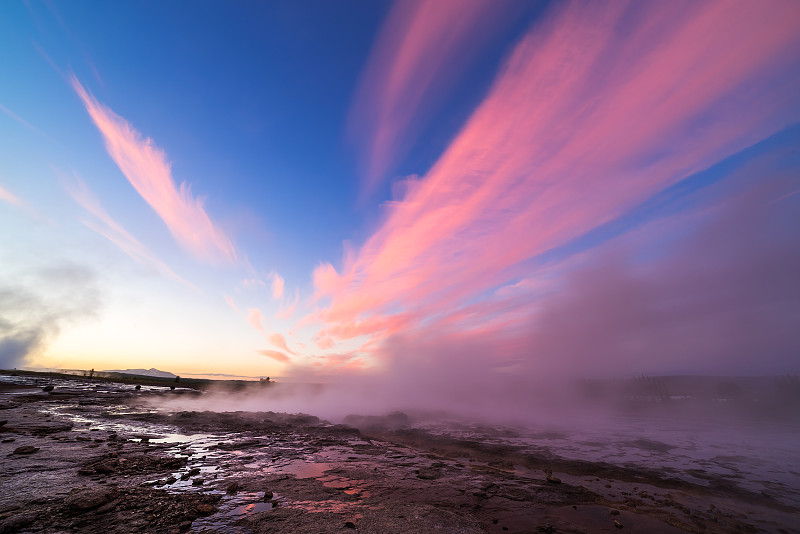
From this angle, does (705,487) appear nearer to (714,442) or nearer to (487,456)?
(487,456)

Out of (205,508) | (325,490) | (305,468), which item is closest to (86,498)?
(205,508)

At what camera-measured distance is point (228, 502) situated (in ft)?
34.5

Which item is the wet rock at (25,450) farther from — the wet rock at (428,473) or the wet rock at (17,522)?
the wet rock at (428,473)

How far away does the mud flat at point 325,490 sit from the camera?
360 inches

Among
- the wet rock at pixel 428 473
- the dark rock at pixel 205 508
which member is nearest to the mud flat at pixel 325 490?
the dark rock at pixel 205 508

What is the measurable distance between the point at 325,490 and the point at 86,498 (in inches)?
A: 299

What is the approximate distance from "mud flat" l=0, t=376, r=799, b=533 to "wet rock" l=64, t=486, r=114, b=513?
0.13 feet

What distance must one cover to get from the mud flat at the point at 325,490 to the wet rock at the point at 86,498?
4 centimetres

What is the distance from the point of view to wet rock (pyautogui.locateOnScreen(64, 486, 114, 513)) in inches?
351

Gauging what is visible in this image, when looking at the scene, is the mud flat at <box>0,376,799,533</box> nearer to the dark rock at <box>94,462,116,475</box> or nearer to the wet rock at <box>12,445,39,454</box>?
the dark rock at <box>94,462,116,475</box>

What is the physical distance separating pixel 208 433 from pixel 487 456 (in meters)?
21.8

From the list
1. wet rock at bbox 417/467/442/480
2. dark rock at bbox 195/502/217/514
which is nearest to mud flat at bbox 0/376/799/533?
dark rock at bbox 195/502/217/514

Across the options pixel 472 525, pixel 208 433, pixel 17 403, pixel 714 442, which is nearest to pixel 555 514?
pixel 472 525

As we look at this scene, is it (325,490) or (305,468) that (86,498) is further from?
(305,468)
